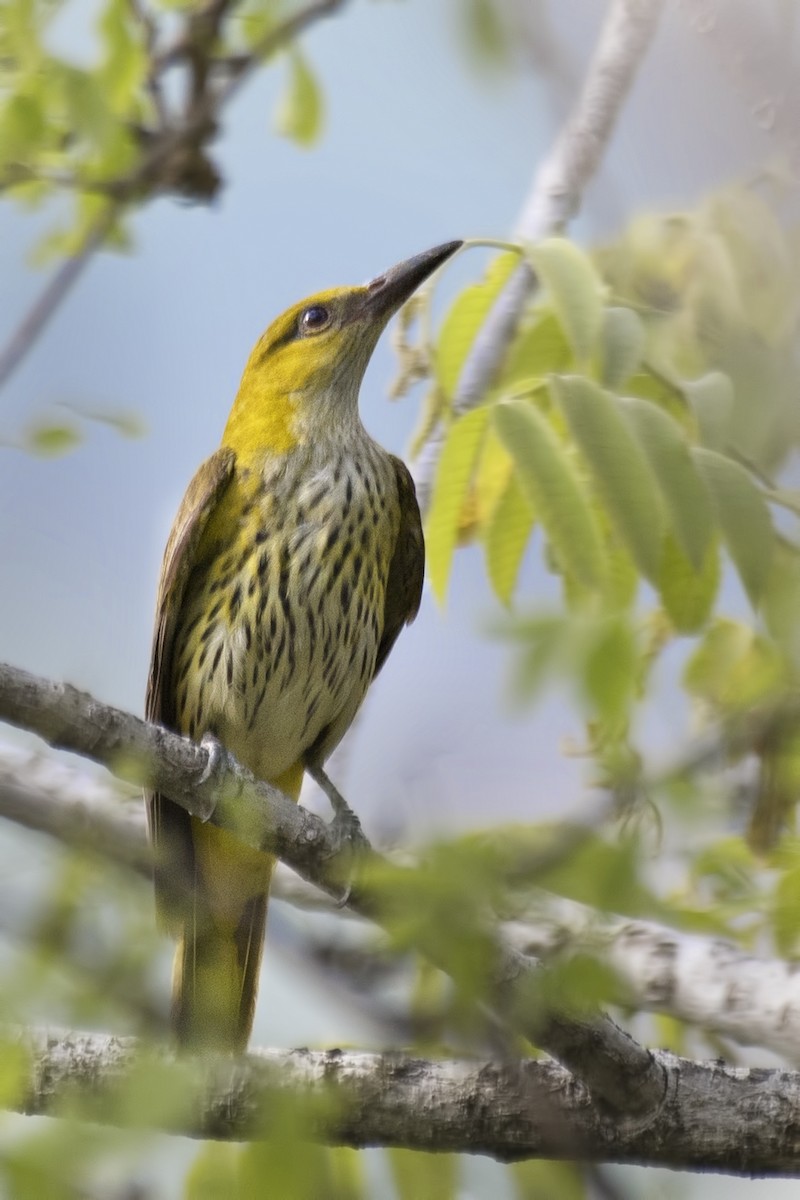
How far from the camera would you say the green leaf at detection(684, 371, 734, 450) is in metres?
2.90

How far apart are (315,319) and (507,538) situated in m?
1.59

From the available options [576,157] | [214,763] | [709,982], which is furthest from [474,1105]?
[576,157]

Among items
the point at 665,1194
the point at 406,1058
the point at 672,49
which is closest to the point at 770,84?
the point at 672,49

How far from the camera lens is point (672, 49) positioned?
2807 millimetres

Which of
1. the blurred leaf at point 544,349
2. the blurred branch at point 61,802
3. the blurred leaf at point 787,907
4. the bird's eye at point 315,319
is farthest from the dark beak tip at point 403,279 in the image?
the blurred leaf at point 787,907

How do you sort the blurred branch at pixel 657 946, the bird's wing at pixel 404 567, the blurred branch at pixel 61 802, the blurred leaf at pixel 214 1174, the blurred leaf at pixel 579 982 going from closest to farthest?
1. the blurred leaf at pixel 579 982
2. the blurred leaf at pixel 214 1174
3. the blurred branch at pixel 657 946
4. the blurred branch at pixel 61 802
5. the bird's wing at pixel 404 567

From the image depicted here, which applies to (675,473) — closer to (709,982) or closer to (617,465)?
(617,465)

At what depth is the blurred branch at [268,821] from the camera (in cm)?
239

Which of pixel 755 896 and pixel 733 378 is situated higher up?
pixel 733 378

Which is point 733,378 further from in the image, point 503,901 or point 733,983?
point 503,901

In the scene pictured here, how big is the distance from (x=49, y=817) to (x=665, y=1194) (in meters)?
1.64

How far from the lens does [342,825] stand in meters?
3.78

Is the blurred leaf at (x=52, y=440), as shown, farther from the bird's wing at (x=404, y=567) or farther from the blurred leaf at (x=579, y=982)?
the blurred leaf at (x=579, y=982)

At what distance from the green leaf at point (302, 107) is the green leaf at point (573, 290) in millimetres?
1745
